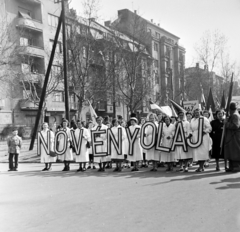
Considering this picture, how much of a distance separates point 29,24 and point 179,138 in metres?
26.5

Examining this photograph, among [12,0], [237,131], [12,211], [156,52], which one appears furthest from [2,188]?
[156,52]

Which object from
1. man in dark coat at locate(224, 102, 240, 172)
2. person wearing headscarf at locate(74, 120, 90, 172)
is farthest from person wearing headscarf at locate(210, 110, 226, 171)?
person wearing headscarf at locate(74, 120, 90, 172)

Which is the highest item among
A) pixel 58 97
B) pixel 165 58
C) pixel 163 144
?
pixel 165 58

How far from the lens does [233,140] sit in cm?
976

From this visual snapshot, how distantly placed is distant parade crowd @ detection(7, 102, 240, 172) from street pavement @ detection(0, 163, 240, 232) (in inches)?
37.3

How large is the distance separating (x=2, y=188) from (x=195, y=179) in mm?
5284

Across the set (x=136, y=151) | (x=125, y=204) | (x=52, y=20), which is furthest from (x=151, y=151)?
(x=52, y=20)

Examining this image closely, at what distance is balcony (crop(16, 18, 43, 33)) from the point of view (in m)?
29.0

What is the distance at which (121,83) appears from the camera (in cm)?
3072

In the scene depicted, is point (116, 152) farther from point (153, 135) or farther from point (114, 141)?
point (153, 135)

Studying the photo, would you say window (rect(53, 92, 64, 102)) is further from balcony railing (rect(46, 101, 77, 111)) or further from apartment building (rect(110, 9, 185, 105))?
apartment building (rect(110, 9, 185, 105))

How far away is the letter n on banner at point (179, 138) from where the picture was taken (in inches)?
423

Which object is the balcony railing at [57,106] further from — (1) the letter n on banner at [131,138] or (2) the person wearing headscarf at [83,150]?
(1) the letter n on banner at [131,138]

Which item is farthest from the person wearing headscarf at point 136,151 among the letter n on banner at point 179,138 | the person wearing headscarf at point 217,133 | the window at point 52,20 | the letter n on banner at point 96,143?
the window at point 52,20
